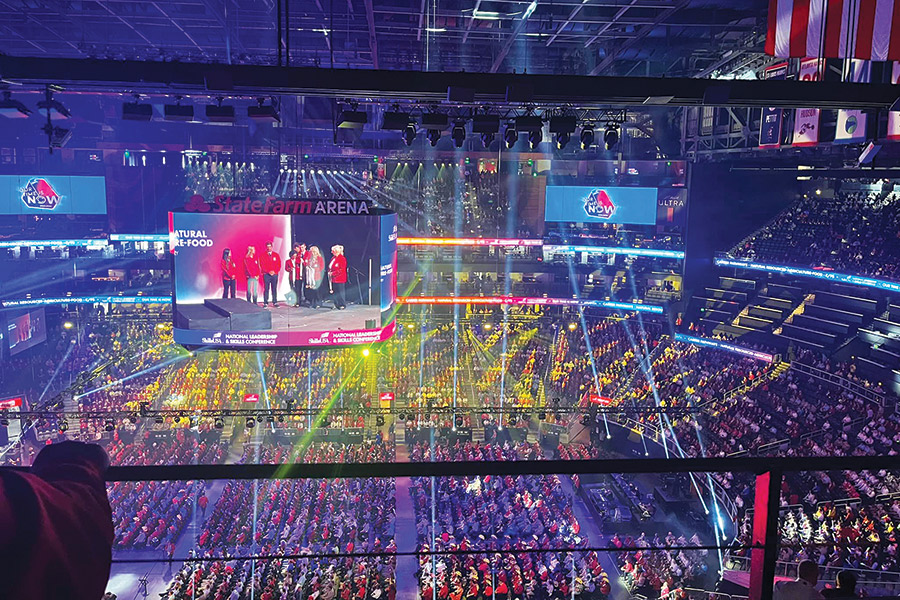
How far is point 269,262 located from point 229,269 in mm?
782

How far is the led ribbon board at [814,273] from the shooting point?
15.8m

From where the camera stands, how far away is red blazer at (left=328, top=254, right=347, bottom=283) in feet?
42.7

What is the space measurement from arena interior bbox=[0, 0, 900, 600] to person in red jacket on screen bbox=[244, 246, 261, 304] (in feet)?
0.23

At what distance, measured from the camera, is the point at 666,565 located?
1080 centimetres

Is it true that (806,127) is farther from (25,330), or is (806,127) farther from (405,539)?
(25,330)

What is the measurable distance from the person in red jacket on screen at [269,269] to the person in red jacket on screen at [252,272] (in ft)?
0.38

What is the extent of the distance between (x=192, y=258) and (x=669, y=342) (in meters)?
16.1

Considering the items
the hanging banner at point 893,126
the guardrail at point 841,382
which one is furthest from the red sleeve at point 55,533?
the guardrail at point 841,382

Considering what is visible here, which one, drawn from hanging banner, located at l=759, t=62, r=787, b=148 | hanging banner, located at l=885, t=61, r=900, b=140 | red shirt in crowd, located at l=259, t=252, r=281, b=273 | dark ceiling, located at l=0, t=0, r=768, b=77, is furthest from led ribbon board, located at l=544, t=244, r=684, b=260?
red shirt in crowd, located at l=259, t=252, r=281, b=273

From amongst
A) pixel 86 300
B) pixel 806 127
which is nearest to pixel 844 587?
pixel 806 127

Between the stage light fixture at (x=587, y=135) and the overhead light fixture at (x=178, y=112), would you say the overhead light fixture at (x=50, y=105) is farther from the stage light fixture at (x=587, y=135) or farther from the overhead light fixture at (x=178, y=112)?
the stage light fixture at (x=587, y=135)

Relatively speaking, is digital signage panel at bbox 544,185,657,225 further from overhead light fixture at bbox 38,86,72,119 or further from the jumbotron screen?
overhead light fixture at bbox 38,86,72,119

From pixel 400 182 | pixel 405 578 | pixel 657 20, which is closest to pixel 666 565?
pixel 405 578

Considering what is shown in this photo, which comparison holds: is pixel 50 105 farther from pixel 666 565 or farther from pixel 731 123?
pixel 731 123
